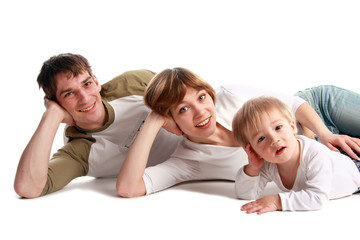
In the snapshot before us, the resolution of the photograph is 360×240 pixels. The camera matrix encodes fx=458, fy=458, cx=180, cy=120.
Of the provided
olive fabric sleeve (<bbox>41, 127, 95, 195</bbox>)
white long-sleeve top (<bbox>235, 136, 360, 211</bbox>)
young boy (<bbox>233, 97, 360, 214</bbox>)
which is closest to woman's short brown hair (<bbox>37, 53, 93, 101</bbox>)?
olive fabric sleeve (<bbox>41, 127, 95, 195</bbox>)

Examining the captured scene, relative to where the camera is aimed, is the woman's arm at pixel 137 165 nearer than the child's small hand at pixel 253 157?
No

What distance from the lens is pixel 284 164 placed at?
2.42 m

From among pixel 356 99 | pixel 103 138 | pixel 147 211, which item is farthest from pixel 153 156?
pixel 356 99

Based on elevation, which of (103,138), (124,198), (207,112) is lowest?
(124,198)

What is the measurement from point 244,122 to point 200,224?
57cm

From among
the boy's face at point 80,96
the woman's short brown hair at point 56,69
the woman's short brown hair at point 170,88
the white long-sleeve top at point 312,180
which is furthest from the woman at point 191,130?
the woman's short brown hair at point 56,69

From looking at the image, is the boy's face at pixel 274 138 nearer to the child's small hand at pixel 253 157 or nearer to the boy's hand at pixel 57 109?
the child's small hand at pixel 253 157

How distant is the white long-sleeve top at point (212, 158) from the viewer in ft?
9.21

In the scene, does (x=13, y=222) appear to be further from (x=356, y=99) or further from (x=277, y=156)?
(x=356, y=99)

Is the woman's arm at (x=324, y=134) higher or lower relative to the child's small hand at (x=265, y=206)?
higher

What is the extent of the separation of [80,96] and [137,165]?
61 cm

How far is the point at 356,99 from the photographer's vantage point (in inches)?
120

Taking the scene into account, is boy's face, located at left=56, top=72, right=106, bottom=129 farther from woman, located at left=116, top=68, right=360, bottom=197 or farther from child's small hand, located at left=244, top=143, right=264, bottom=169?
child's small hand, located at left=244, top=143, right=264, bottom=169

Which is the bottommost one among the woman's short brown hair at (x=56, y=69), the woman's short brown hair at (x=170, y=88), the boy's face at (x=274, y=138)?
the boy's face at (x=274, y=138)
